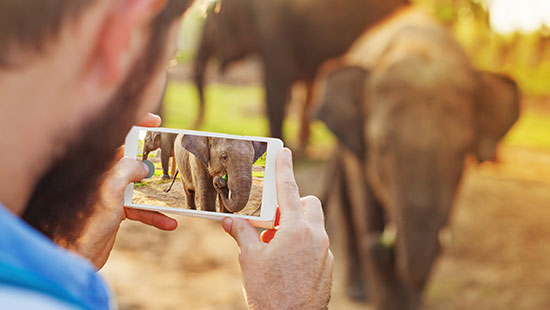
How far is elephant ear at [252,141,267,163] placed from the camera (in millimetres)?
929

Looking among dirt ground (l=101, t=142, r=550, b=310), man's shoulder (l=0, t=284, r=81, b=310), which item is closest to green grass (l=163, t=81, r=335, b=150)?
dirt ground (l=101, t=142, r=550, b=310)

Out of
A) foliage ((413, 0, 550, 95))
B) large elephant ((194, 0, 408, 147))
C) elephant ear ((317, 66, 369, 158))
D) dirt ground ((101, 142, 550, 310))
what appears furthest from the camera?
foliage ((413, 0, 550, 95))

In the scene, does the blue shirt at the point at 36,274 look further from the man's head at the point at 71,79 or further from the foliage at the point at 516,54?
the foliage at the point at 516,54

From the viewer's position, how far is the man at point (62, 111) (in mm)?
506

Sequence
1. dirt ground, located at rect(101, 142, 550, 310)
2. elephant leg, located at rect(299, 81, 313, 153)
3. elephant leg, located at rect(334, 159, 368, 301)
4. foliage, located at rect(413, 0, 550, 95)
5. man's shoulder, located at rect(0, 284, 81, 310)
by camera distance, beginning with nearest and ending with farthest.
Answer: man's shoulder, located at rect(0, 284, 81, 310) → dirt ground, located at rect(101, 142, 550, 310) → elephant leg, located at rect(334, 159, 368, 301) → elephant leg, located at rect(299, 81, 313, 153) → foliage, located at rect(413, 0, 550, 95)

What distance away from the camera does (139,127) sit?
3.24 feet

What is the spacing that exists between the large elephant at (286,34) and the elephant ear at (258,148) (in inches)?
146

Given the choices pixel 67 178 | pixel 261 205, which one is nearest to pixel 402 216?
pixel 261 205

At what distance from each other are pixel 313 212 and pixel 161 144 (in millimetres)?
245

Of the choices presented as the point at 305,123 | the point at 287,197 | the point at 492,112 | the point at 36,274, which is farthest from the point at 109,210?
the point at 305,123

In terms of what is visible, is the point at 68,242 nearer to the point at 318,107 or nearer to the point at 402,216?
the point at 402,216

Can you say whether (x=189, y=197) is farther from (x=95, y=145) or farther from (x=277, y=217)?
(x=95, y=145)

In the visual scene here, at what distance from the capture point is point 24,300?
0.46 metres

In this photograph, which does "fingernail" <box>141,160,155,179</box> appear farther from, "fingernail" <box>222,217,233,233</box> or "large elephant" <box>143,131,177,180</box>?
"fingernail" <box>222,217,233,233</box>
